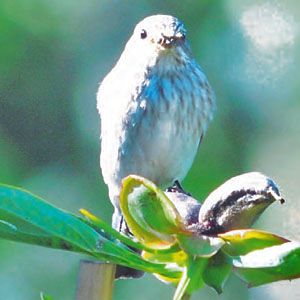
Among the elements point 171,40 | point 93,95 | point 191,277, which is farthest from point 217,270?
point 93,95

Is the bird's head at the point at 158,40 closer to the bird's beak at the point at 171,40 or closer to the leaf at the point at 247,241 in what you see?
the bird's beak at the point at 171,40

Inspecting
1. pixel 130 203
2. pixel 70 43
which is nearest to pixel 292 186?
pixel 70 43

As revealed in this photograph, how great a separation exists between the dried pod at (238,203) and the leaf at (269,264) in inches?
1.0

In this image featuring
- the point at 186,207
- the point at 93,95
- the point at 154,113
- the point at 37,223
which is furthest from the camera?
the point at 93,95

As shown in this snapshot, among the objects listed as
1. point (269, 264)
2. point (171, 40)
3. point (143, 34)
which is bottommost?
point (269, 264)

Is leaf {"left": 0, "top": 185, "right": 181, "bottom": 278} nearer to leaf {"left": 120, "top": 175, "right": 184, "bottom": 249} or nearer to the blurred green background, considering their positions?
leaf {"left": 120, "top": 175, "right": 184, "bottom": 249}

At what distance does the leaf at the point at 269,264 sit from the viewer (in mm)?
707

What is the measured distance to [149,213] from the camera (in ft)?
2.47

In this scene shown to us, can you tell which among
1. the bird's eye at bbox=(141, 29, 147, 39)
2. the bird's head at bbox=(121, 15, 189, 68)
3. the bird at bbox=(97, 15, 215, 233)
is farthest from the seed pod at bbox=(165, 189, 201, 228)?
the bird at bbox=(97, 15, 215, 233)

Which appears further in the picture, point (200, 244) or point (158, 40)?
point (158, 40)

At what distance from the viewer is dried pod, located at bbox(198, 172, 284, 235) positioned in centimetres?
73

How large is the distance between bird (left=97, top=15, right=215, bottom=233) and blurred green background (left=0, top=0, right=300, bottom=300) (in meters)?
1.62

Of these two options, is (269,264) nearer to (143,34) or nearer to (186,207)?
(186,207)

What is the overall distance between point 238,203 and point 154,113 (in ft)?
7.13
